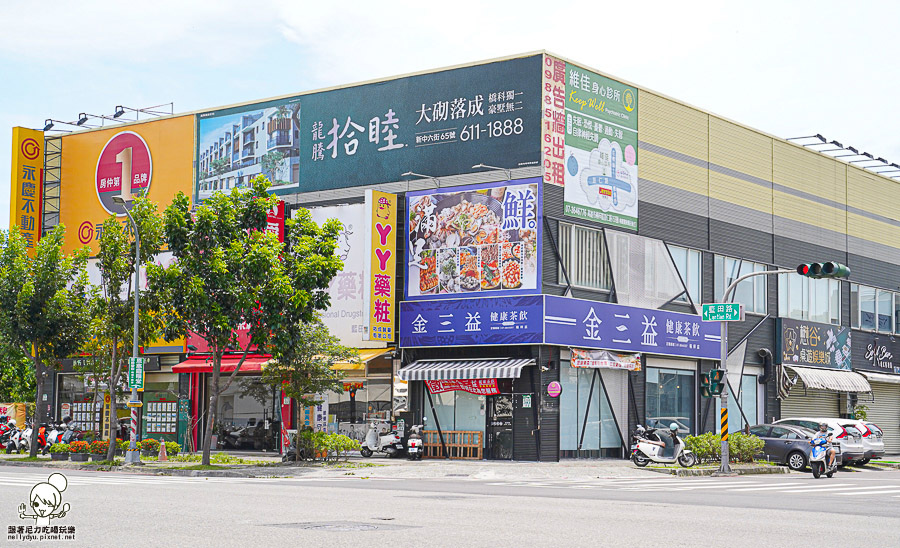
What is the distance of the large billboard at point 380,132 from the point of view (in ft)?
123

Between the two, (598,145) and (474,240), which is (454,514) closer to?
(474,240)

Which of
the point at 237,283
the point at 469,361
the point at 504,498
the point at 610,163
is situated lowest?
the point at 504,498

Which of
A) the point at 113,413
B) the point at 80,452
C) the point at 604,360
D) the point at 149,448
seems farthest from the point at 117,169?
the point at 604,360

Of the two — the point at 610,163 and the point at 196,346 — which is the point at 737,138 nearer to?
the point at 610,163

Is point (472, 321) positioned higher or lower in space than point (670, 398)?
higher

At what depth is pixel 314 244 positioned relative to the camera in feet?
108

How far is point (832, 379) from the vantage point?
49.5m

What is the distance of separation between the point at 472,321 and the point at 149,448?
12117 mm

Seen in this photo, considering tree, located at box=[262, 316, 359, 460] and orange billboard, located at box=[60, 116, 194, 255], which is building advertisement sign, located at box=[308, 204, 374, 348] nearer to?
tree, located at box=[262, 316, 359, 460]

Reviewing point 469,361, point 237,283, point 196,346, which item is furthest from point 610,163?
point 196,346

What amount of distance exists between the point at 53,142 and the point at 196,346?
14.4 metres

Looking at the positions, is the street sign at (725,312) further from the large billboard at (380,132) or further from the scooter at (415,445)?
the scooter at (415,445)

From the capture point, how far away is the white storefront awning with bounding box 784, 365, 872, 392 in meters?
47.7

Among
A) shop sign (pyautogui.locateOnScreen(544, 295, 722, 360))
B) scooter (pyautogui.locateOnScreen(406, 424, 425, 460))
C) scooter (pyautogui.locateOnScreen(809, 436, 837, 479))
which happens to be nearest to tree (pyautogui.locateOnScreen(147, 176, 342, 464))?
scooter (pyautogui.locateOnScreen(406, 424, 425, 460))
